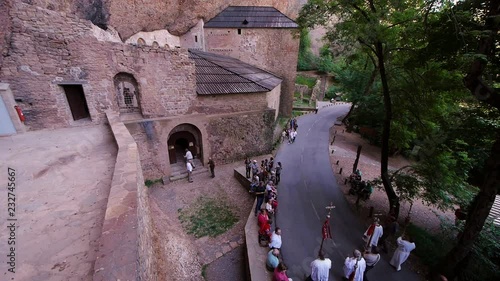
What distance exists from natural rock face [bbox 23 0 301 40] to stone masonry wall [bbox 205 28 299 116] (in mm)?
2695

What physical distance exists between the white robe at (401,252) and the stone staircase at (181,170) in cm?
962

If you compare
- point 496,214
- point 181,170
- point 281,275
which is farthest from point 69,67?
point 496,214

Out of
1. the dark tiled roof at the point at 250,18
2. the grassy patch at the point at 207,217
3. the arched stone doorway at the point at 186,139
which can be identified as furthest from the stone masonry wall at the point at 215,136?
the dark tiled roof at the point at 250,18

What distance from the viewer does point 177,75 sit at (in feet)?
34.7

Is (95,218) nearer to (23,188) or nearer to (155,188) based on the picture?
(23,188)

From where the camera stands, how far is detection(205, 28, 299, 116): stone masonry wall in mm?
18688

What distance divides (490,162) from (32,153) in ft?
40.9

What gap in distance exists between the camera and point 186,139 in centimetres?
1282

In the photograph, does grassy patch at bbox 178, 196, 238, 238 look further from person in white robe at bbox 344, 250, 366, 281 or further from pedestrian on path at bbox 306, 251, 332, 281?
person in white robe at bbox 344, 250, 366, 281

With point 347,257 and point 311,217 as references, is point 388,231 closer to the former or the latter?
point 347,257

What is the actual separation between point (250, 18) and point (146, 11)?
8948 millimetres

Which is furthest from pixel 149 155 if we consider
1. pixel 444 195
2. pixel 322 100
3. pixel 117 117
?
pixel 322 100

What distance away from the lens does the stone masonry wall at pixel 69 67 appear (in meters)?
7.23

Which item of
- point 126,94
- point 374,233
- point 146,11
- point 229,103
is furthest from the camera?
point 146,11
